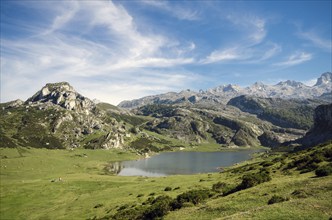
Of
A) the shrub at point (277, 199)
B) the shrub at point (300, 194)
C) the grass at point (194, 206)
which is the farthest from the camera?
the shrub at point (277, 199)

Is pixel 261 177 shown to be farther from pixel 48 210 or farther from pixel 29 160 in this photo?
pixel 29 160

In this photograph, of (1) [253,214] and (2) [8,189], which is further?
(2) [8,189]

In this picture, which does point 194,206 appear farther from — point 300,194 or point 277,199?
point 300,194

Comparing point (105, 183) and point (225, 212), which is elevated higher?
point (225, 212)

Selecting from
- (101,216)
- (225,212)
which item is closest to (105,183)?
(101,216)

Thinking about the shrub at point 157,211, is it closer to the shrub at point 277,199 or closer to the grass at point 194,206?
the grass at point 194,206

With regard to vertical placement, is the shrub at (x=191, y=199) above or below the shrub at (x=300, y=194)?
below

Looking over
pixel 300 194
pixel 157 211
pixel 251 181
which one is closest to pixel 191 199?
pixel 157 211

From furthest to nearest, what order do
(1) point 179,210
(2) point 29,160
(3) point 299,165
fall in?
(2) point 29,160 → (3) point 299,165 → (1) point 179,210

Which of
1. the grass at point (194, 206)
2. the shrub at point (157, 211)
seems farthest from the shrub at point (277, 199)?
the shrub at point (157, 211)

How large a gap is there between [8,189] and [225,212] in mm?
92054

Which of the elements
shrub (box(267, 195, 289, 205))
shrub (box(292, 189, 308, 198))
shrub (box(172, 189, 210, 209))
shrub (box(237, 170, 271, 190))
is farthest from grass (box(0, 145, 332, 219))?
shrub (box(237, 170, 271, 190))

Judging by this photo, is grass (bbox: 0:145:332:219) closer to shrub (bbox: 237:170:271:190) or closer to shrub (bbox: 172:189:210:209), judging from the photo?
shrub (bbox: 172:189:210:209)

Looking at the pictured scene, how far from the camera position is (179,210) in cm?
4184
